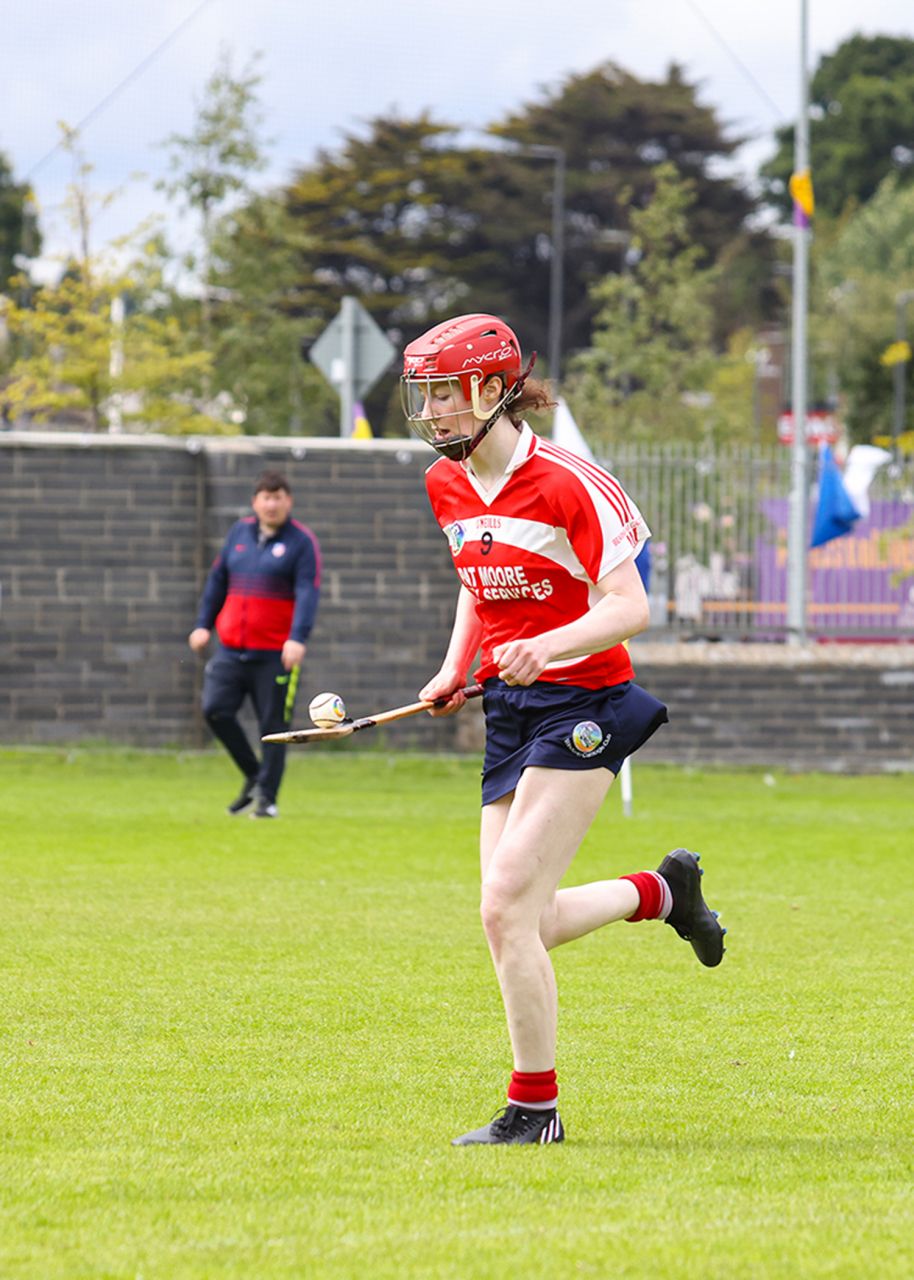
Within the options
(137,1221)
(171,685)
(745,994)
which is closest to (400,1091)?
(137,1221)

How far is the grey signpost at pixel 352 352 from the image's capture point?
19281 millimetres

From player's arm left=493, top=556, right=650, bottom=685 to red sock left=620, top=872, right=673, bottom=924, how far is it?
1.02 metres

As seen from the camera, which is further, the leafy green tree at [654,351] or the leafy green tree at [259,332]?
the leafy green tree at [654,351]

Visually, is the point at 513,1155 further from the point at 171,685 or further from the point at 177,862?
the point at 171,685

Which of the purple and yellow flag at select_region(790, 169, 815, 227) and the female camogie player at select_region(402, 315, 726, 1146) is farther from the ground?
the purple and yellow flag at select_region(790, 169, 815, 227)

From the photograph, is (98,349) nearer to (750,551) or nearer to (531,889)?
(750,551)

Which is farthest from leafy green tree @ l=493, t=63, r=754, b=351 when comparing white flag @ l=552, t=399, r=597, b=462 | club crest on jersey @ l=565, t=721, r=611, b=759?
club crest on jersey @ l=565, t=721, r=611, b=759

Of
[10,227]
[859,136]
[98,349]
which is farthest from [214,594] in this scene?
[859,136]

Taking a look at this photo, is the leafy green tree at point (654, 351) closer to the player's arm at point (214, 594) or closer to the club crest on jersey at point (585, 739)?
the player's arm at point (214, 594)

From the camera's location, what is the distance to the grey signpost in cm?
1928

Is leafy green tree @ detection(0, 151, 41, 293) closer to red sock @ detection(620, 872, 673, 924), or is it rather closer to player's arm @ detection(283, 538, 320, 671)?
player's arm @ detection(283, 538, 320, 671)

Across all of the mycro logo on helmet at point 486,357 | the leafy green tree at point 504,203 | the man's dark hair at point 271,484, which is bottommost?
the man's dark hair at point 271,484

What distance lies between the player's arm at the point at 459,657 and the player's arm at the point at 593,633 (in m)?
0.47

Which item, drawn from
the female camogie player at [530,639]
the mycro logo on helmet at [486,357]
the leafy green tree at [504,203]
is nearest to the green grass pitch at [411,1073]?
the female camogie player at [530,639]
